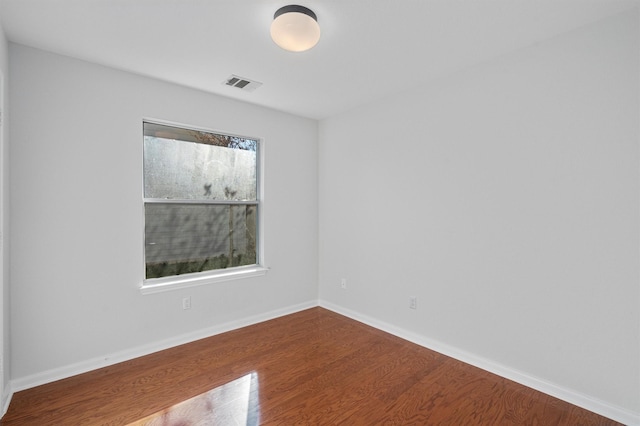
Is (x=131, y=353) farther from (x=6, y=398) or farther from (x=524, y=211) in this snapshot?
(x=524, y=211)

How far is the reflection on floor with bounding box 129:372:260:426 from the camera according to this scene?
2.00 meters

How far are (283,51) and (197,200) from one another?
1768 millimetres

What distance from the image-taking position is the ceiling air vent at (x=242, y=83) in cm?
296

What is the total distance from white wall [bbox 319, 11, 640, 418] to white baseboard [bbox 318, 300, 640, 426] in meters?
0.03

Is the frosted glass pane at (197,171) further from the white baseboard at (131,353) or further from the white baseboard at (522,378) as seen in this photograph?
the white baseboard at (522,378)

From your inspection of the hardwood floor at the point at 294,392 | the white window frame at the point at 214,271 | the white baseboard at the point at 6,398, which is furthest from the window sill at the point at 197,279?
the white baseboard at the point at 6,398

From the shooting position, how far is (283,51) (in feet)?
8.05

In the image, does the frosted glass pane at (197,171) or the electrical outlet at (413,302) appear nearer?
the frosted glass pane at (197,171)

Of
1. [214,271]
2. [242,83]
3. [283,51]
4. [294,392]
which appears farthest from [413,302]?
[242,83]

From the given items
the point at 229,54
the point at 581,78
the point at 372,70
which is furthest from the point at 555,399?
the point at 229,54

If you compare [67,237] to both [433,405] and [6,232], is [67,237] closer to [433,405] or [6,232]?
[6,232]

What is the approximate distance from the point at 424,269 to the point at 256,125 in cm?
247

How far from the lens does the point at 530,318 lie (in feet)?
7.91

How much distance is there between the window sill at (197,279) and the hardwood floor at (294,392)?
597 mm
